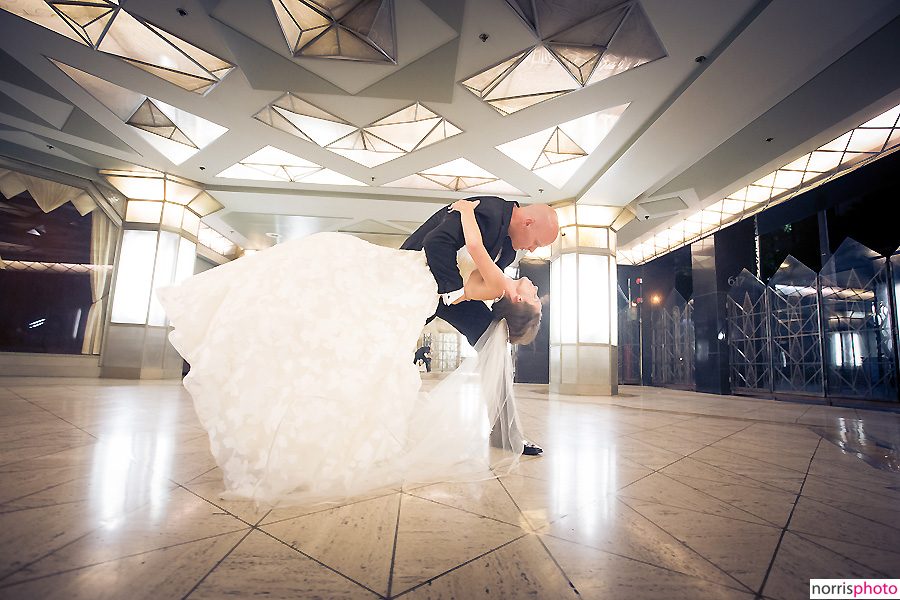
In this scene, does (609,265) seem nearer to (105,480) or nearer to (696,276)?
(696,276)

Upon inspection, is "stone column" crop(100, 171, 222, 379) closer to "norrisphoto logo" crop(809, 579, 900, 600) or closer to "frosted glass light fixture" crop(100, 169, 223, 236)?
"frosted glass light fixture" crop(100, 169, 223, 236)

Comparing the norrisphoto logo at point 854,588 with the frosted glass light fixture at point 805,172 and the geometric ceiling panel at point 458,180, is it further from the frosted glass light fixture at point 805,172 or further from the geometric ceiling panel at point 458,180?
the frosted glass light fixture at point 805,172

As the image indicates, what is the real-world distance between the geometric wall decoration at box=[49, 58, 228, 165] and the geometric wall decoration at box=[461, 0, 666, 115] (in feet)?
17.9

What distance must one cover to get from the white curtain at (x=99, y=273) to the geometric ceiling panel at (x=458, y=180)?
26.2ft

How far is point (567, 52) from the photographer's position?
18.2 feet

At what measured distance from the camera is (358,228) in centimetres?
1285

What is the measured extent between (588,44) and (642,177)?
13.2 feet

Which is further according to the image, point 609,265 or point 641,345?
point 641,345

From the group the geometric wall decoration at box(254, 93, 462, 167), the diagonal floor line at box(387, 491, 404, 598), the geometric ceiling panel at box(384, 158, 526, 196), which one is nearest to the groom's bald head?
the diagonal floor line at box(387, 491, 404, 598)

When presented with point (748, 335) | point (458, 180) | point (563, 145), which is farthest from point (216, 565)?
point (748, 335)

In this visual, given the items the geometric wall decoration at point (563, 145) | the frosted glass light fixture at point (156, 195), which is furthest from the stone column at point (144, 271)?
the geometric wall decoration at point (563, 145)

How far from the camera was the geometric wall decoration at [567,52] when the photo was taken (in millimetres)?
4926

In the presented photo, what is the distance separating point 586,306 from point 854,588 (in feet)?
31.6

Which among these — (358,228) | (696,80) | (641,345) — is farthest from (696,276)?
(358,228)
